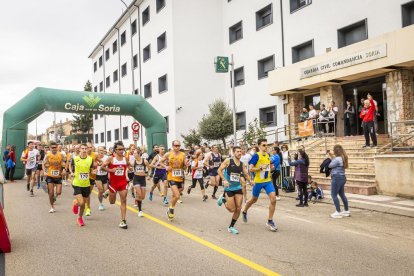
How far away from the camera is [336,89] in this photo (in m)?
19.3

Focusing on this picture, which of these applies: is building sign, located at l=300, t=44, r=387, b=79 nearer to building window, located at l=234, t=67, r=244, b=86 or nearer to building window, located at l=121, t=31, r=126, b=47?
building window, located at l=234, t=67, r=244, b=86

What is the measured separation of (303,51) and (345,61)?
179 inches

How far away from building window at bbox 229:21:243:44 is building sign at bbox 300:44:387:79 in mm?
8638

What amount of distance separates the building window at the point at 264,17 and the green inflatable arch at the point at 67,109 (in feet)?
29.3

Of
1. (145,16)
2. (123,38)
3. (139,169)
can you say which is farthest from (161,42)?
(139,169)

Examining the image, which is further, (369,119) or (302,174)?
(369,119)

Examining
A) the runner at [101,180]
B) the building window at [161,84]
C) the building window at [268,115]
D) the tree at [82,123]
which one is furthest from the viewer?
the tree at [82,123]

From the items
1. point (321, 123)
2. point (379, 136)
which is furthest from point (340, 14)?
point (379, 136)

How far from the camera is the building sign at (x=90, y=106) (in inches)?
826

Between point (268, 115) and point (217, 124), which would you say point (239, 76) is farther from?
point (217, 124)

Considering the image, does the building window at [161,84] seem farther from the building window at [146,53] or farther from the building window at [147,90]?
the building window at [146,53]

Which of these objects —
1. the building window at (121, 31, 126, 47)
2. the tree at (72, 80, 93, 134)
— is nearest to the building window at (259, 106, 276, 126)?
the building window at (121, 31, 126, 47)

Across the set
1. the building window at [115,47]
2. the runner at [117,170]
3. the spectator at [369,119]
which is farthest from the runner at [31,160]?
the building window at [115,47]

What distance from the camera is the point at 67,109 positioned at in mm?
20859
